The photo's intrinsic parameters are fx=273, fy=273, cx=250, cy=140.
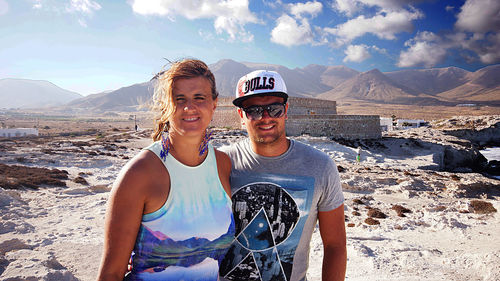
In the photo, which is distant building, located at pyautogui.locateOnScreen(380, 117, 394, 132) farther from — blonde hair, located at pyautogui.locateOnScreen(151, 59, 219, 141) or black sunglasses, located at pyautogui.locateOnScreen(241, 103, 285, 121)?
blonde hair, located at pyautogui.locateOnScreen(151, 59, 219, 141)

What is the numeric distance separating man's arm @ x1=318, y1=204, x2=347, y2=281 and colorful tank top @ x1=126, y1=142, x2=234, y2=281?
78 cm

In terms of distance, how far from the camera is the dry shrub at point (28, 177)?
894cm

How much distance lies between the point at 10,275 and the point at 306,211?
3.51 meters

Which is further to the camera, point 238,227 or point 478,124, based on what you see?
point 478,124

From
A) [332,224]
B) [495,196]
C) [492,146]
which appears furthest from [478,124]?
[332,224]

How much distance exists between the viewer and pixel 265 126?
7.10 ft

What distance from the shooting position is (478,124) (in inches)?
1548

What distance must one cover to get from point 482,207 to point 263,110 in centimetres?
908

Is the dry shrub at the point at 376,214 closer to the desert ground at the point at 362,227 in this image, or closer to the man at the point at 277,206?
the desert ground at the point at 362,227

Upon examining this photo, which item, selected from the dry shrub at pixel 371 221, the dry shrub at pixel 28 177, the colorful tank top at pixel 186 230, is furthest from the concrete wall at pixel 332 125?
the colorful tank top at pixel 186 230

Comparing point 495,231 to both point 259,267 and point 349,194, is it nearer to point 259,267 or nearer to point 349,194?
point 349,194

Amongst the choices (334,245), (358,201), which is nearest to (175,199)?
(334,245)

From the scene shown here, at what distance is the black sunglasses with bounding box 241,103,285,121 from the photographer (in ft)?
7.17

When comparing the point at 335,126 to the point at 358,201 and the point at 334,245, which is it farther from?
the point at 334,245
